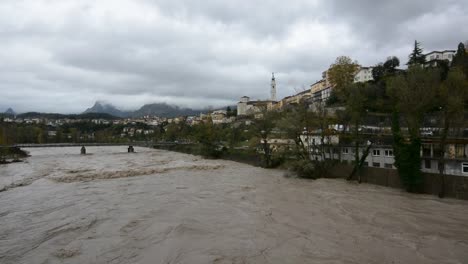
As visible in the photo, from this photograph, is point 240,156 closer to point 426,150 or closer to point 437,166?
point 426,150

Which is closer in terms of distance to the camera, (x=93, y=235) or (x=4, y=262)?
(x=4, y=262)

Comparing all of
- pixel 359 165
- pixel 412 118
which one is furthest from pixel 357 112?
pixel 359 165

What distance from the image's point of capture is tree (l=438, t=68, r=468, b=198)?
66.7ft

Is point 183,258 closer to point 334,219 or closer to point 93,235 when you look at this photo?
point 93,235

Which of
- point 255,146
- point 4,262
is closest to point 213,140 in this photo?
point 255,146

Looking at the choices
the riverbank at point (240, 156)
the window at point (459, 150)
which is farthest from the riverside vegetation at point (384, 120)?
the window at point (459, 150)

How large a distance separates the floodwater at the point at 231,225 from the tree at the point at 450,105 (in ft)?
9.56

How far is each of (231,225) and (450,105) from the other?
16.9 m

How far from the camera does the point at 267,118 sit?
40500mm

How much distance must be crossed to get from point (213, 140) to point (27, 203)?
39.9 meters

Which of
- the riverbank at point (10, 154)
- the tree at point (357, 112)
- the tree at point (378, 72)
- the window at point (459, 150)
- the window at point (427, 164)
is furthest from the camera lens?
the tree at point (378, 72)

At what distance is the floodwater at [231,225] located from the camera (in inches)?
436

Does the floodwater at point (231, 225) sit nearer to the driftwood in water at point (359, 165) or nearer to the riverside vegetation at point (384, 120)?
the driftwood in water at point (359, 165)

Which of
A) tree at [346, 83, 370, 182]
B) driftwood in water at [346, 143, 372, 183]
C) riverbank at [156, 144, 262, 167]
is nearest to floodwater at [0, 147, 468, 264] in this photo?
driftwood in water at [346, 143, 372, 183]
